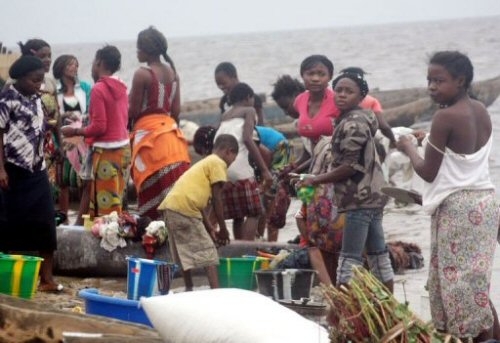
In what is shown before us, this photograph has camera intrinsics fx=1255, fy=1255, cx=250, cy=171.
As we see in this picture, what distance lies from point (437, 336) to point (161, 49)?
4.74 m

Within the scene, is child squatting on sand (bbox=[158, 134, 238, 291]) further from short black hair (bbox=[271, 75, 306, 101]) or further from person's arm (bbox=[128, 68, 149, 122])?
short black hair (bbox=[271, 75, 306, 101])

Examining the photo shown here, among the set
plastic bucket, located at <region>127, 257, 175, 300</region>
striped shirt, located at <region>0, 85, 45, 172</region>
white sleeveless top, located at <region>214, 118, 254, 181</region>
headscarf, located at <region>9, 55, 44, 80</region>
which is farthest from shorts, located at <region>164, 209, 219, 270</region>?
white sleeveless top, located at <region>214, 118, 254, 181</region>

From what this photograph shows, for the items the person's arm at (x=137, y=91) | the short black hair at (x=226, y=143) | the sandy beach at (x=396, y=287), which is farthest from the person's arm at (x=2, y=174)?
the person's arm at (x=137, y=91)

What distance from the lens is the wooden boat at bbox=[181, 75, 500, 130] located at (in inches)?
978

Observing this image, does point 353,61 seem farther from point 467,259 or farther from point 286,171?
point 467,259

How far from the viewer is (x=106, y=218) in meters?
8.88

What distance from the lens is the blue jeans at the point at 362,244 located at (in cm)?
706

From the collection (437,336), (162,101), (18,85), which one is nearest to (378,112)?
(162,101)

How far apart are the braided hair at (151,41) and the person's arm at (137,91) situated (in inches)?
6.7

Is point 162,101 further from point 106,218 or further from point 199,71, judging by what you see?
point 199,71

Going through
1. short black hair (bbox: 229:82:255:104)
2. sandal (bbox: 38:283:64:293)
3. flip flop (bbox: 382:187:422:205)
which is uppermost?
short black hair (bbox: 229:82:255:104)

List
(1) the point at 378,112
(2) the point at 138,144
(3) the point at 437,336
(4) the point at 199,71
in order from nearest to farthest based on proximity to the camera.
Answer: (3) the point at 437,336
(1) the point at 378,112
(2) the point at 138,144
(4) the point at 199,71

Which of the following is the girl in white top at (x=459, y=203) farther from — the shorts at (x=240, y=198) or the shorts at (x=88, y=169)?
the shorts at (x=88, y=169)

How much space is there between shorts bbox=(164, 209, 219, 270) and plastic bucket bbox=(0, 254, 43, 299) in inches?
37.5
